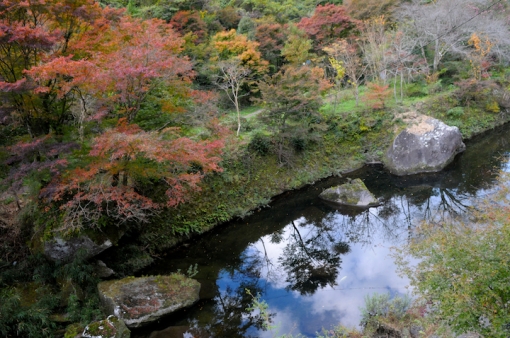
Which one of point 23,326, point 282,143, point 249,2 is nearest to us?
point 23,326

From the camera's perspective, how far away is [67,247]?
8406 mm

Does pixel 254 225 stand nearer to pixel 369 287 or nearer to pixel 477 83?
pixel 369 287

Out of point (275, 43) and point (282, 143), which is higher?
point (275, 43)

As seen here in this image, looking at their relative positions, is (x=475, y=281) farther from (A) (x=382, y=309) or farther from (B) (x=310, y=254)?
(B) (x=310, y=254)

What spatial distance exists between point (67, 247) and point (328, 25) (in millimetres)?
20995

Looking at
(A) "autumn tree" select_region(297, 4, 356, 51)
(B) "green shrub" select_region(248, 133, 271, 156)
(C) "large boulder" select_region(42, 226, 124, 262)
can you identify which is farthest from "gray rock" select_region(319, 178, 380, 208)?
A: (A) "autumn tree" select_region(297, 4, 356, 51)

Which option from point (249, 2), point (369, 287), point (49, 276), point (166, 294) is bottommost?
point (369, 287)

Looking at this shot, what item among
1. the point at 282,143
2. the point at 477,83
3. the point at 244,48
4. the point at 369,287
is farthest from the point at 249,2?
the point at 369,287

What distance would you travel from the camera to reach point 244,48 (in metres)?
17.9

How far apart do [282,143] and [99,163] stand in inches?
360

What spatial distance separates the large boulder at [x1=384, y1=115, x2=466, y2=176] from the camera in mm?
15203

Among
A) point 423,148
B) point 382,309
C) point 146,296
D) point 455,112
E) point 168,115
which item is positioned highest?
point 168,115

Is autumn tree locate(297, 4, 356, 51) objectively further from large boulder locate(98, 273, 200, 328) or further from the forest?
large boulder locate(98, 273, 200, 328)

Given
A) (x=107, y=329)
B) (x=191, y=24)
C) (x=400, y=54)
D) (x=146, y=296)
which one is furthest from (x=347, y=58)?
(x=107, y=329)
